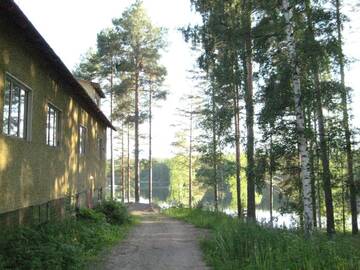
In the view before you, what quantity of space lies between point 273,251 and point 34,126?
21.8 ft

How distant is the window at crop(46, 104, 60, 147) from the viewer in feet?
43.7

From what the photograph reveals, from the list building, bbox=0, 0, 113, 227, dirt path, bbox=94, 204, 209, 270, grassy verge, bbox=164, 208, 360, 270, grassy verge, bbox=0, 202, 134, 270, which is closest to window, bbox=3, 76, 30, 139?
building, bbox=0, 0, 113, 227

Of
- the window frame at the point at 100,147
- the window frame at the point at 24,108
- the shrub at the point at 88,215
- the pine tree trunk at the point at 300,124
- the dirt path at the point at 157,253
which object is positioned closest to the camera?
the window frame at the point at 24,108

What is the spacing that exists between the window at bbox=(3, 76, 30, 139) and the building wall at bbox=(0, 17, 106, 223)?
185 millimetres

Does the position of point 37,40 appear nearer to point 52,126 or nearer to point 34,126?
point 34,126

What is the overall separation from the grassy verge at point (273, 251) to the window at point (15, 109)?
18.0ft

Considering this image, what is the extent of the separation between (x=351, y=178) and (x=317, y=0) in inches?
459

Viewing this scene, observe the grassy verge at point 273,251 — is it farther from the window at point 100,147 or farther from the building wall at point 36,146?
the window at point 100,147

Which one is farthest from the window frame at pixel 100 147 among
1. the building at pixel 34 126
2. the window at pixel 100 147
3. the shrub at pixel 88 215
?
the shrub at pixel 88 215

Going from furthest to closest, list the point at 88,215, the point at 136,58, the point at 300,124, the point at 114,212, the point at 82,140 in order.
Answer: the point at 136,58 → the point at 114,212 → the point at 82,140 → the point at 88,215 → the point at 300,124

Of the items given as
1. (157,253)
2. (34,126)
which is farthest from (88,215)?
(34,126)

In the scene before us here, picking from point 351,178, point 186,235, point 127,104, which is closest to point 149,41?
point 127,104

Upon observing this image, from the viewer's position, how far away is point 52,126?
1403cm

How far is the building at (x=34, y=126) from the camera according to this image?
362 inches
